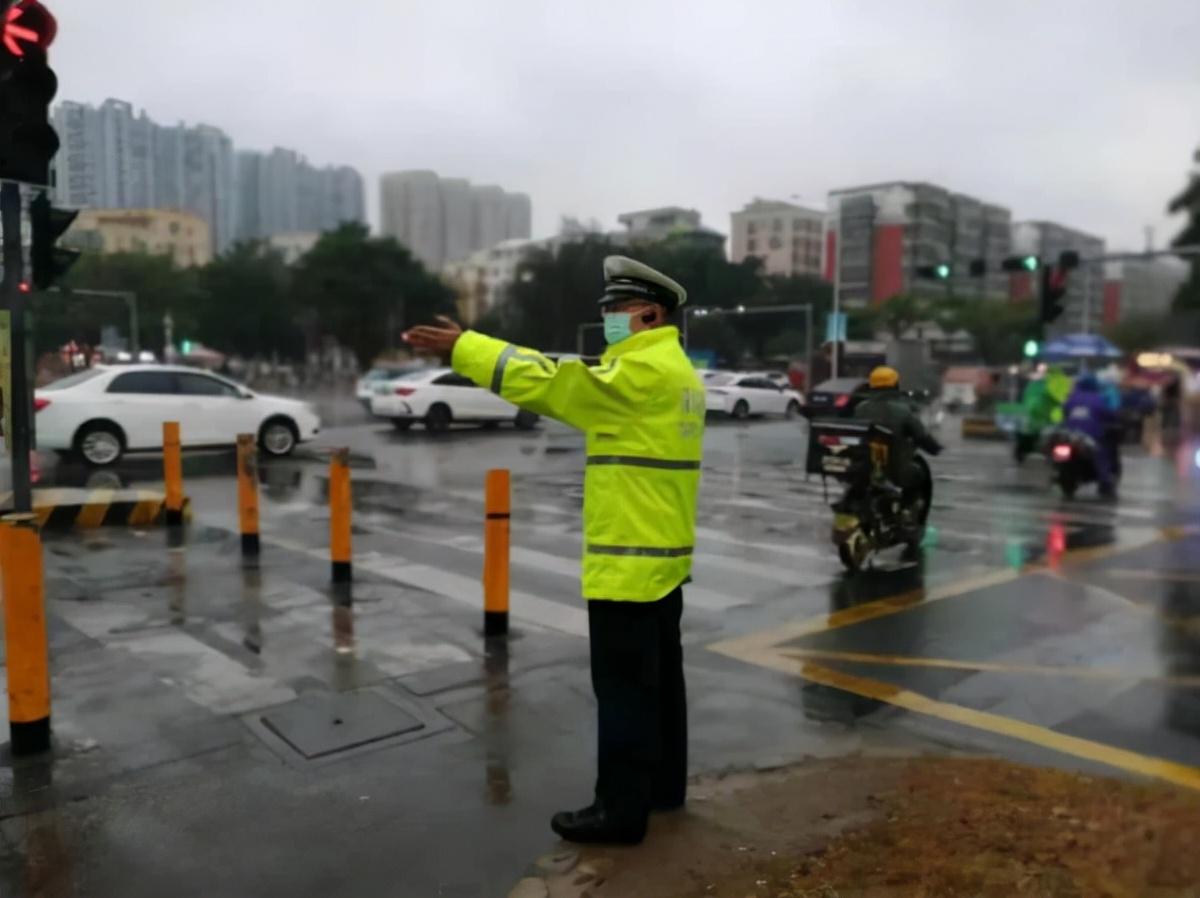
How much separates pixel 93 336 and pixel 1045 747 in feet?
67.3

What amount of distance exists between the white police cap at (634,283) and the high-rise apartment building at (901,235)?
21194 millimetres

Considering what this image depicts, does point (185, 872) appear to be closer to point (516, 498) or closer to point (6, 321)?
point (6, 321)

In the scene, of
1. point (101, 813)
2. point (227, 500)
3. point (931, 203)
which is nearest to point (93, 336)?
point (227, 500)

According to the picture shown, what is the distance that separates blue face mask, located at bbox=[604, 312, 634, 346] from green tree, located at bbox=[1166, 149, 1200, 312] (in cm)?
4764

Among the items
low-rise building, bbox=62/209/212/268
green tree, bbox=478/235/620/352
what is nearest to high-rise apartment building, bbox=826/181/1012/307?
green tree, bbox=478/235/620/352

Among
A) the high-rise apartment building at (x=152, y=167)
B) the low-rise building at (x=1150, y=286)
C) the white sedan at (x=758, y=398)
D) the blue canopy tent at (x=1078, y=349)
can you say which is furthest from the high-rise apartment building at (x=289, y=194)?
the low-rise building at (x=1150, y=286)

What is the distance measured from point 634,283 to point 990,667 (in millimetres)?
3544

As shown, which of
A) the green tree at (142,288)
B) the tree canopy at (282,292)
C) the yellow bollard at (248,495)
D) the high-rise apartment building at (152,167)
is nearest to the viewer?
the high-rise apartment building at (152,167)

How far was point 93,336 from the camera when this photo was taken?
21.0 m

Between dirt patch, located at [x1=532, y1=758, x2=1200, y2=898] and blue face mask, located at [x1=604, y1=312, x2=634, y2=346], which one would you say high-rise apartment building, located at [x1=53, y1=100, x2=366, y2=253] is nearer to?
blue face mask, located at [x1=604, y1=312, x2=634, y2=346]

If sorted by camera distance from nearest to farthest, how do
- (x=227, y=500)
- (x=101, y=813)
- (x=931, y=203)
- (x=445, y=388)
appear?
(x=101, y=813)
(x=227, y=500)
(x=445, y=388)
(x=931, y=203)

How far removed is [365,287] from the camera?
58.8 meters

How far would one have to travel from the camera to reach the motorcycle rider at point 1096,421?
14289 mm

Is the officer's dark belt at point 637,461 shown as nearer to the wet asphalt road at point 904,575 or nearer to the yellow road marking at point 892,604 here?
the wet asphalt road at point 904,575
